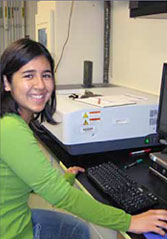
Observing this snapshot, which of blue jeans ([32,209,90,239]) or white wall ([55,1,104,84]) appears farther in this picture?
white wall ([55,1,104,84])

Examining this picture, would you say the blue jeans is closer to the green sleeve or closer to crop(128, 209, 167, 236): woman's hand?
the green sleeve

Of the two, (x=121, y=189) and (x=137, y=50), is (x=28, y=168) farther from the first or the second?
(x=137, y=50)

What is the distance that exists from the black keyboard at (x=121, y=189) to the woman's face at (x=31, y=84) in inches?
14.9

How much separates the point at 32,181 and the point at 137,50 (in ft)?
4.53

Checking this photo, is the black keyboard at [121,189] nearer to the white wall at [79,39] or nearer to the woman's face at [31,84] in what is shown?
the woman's face at [31,84]

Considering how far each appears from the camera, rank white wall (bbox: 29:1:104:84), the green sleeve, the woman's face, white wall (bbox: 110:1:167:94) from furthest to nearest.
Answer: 1. white wall (bbox: 29:1:104:84)
2. white wall (bbox: 110:1:167:94)
3. the green sleeve
4. the woman's face

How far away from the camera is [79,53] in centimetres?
235

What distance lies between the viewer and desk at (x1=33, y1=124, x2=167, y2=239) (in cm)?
111

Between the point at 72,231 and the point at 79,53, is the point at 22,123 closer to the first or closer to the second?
the point at 72,231

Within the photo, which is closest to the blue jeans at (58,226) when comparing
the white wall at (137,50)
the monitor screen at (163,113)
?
the monitor screen at (163,113)

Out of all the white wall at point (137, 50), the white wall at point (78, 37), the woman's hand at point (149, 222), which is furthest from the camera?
the white wall at point (78, 37)

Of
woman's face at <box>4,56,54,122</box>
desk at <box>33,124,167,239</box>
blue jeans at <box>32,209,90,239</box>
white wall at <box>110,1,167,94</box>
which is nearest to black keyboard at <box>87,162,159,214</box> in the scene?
desk at <box>33,124,167,239</box>

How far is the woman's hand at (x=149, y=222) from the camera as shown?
2.81ft

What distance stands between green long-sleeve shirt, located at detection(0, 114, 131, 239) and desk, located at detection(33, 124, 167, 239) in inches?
5.8
